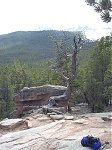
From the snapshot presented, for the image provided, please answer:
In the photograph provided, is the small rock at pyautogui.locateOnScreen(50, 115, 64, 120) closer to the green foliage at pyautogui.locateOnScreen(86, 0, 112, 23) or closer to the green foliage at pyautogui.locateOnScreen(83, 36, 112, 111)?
the green foliage at pyautogui.locateOnScreen(86, 0, 112, 23)

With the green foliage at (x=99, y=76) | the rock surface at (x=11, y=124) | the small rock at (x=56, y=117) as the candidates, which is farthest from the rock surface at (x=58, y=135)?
the green foliage at (x=99, y=76)

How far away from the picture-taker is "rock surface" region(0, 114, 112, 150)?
19531 mm

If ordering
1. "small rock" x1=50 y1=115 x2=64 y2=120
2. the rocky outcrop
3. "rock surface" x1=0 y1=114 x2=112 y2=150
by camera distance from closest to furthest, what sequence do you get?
"rock surface" x1=0 y1=114 x2=112 y2=150 → "small rock" x1=50 y1=115 x2=64 y2=120 → the rocky outcrop

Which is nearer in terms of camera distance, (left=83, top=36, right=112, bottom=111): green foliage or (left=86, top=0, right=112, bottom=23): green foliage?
(left=86, top=0, right=112, bottom=23): green foliage

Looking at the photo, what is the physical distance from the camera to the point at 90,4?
2138 cm

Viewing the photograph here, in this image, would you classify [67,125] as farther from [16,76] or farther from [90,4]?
[16,76]

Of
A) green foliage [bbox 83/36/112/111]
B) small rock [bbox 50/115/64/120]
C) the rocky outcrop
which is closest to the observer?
small rock [bbox 50/115/64/120]

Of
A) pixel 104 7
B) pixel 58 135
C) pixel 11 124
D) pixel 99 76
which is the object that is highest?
pixel 104 7

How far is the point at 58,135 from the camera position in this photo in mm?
21125

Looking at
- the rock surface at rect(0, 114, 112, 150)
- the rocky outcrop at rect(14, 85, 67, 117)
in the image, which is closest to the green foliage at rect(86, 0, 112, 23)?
the rock surface at rect(0, 114, 112, 150)

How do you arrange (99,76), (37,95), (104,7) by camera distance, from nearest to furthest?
(104,7) < (37,95) < (99,76)

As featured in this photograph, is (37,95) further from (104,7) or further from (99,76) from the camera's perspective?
(104,7)

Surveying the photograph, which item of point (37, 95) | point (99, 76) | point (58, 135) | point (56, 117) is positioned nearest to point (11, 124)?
point (56, 117)

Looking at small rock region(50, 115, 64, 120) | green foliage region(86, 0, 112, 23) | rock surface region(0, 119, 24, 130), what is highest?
green foliage region(86, 0, 112, 23)
